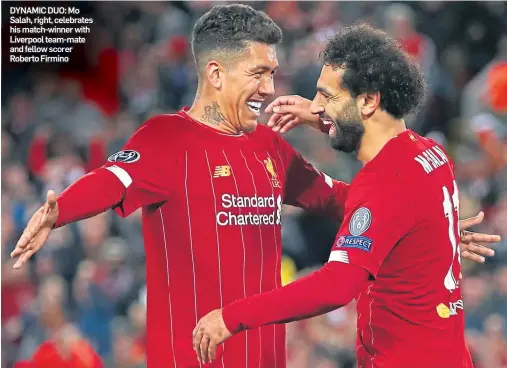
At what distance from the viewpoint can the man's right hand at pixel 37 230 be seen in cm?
314

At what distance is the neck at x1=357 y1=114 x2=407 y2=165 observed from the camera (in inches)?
141

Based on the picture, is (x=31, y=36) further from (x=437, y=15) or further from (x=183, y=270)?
(x=183, y=270)

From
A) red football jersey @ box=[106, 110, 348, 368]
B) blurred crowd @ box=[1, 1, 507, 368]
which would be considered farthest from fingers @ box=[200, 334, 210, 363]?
blurred crowd @ box=[1, 1, 507, 368]

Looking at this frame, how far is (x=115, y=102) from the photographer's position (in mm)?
8688

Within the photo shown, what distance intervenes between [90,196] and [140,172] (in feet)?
0.99

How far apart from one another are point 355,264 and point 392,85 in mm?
830

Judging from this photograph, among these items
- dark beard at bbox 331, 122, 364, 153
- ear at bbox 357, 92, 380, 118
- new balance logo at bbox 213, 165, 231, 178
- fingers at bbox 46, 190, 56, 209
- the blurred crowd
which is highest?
ear at bbox 357, 92, 380, 118

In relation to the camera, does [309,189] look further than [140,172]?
Yes

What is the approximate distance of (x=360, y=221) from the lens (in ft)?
10.7

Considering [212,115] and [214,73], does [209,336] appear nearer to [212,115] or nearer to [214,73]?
[212,115]

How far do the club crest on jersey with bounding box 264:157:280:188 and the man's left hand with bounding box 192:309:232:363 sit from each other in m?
0.92

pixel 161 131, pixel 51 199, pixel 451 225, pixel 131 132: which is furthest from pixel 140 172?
pixel 131 132

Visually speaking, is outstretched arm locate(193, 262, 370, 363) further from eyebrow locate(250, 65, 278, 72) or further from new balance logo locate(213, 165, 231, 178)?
eyebrow locate(250, 65, 278, 72)

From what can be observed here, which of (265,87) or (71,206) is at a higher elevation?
(265,87)
